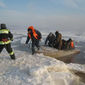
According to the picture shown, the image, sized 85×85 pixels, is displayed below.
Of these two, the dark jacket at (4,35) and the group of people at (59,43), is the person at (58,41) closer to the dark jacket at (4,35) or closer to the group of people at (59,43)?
the group of people at (59,43)

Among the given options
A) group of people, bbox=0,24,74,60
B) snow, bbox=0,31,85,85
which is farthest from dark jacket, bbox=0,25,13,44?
snow, bbox=0,31,85,85

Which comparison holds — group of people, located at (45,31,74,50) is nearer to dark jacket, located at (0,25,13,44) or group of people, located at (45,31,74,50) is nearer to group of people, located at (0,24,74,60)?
group of people, located at (0,24,74,60)

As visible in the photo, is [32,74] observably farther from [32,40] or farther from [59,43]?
[59,43]

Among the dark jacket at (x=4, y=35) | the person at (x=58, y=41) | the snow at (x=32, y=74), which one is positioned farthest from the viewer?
the person at (x=58, y=41)

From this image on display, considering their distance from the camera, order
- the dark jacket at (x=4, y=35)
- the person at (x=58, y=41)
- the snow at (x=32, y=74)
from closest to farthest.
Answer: the snow at (x=32, y=74) → the dark jacket at (x=4, y=35) → the person at (x=58, y=41)

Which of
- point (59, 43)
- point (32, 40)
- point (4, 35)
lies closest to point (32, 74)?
point (4, 35)

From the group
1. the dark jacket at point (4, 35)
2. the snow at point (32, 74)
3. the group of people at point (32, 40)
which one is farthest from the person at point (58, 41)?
the dark jacket at point (4, 35)

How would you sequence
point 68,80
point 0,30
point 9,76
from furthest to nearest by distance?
1. point 0,30
2. point 68,80
3. point 9,76

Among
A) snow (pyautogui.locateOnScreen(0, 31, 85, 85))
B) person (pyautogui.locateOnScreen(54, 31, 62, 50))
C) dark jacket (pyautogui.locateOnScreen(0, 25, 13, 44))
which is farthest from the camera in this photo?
person (pyautogui.locateOnScreen(54, 31, 62, 50))

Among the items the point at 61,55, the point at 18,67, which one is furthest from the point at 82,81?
the point at 61,55

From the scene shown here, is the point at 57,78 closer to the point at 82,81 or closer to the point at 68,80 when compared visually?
the point at 68,80

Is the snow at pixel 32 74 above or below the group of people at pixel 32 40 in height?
below

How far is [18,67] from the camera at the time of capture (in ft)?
17.4

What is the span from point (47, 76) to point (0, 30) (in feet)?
8.51
